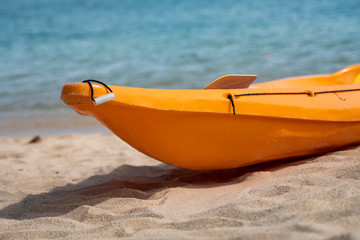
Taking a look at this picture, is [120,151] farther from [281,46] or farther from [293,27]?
[293,27]

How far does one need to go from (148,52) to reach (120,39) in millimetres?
2524

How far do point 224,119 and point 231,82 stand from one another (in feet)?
1.35

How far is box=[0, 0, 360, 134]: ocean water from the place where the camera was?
23.4 feet

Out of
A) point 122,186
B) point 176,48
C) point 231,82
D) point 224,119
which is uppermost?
point 176,48

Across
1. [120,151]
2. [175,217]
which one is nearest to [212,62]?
[120,151]

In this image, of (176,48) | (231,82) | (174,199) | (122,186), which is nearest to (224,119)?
(231,82)

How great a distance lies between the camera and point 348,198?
202cm

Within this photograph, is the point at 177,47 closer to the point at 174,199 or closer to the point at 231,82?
the point at 231,82

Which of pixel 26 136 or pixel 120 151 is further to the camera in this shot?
pixel 26 136

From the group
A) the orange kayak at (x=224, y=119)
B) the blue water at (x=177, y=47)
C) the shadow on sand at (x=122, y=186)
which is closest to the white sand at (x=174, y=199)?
the shadow on sand at (x=122, y=186)

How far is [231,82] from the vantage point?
3049mm

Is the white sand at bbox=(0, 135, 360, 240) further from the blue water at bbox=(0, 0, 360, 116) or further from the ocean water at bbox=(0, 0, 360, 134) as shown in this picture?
the blue water at bbox=(0, 0, 360, 116)

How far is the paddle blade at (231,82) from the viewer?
9.80 ft

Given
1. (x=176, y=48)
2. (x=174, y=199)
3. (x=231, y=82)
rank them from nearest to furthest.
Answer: (x=174, y=199) < (x=231, y=82) < (x=176, y=48)
